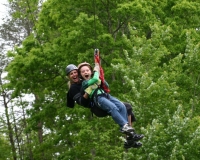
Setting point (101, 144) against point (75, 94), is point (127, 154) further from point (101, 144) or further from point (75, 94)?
point (75, 94)

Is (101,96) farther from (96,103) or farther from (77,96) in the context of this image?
(77,96)

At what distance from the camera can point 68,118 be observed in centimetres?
2088

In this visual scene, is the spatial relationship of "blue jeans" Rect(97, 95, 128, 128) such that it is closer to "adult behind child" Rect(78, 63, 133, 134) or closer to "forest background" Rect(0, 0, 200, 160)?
"adult behind child" Rect(78, 63, 133, 134)

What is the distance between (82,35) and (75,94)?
9837 millimetres

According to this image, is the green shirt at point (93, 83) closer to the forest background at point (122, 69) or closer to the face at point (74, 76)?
the face at point (74, 76)

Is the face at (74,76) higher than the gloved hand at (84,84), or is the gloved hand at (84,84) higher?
the face at (74,76)

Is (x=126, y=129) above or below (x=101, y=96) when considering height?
below

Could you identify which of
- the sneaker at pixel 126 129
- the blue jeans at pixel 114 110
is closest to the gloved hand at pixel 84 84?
the blue jeans at pixel 114 110

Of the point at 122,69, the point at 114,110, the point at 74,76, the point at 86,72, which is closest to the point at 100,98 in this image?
the point at 114,110

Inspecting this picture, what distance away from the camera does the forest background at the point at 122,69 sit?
13.1 metres

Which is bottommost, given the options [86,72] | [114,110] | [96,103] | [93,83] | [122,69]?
[114,110]

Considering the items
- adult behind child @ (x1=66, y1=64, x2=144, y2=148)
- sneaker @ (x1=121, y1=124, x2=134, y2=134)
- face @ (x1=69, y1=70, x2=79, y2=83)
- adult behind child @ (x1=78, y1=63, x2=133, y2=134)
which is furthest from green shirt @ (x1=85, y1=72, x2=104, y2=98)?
sneaker @ (x1=121, y1=124, x2=134, y2=134)

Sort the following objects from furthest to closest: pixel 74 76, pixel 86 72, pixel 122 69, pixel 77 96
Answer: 1. pixel 122 69
2. pixel 77 96
3. pixel 74 76
4. pixel 86 72

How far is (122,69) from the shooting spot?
1402cm
